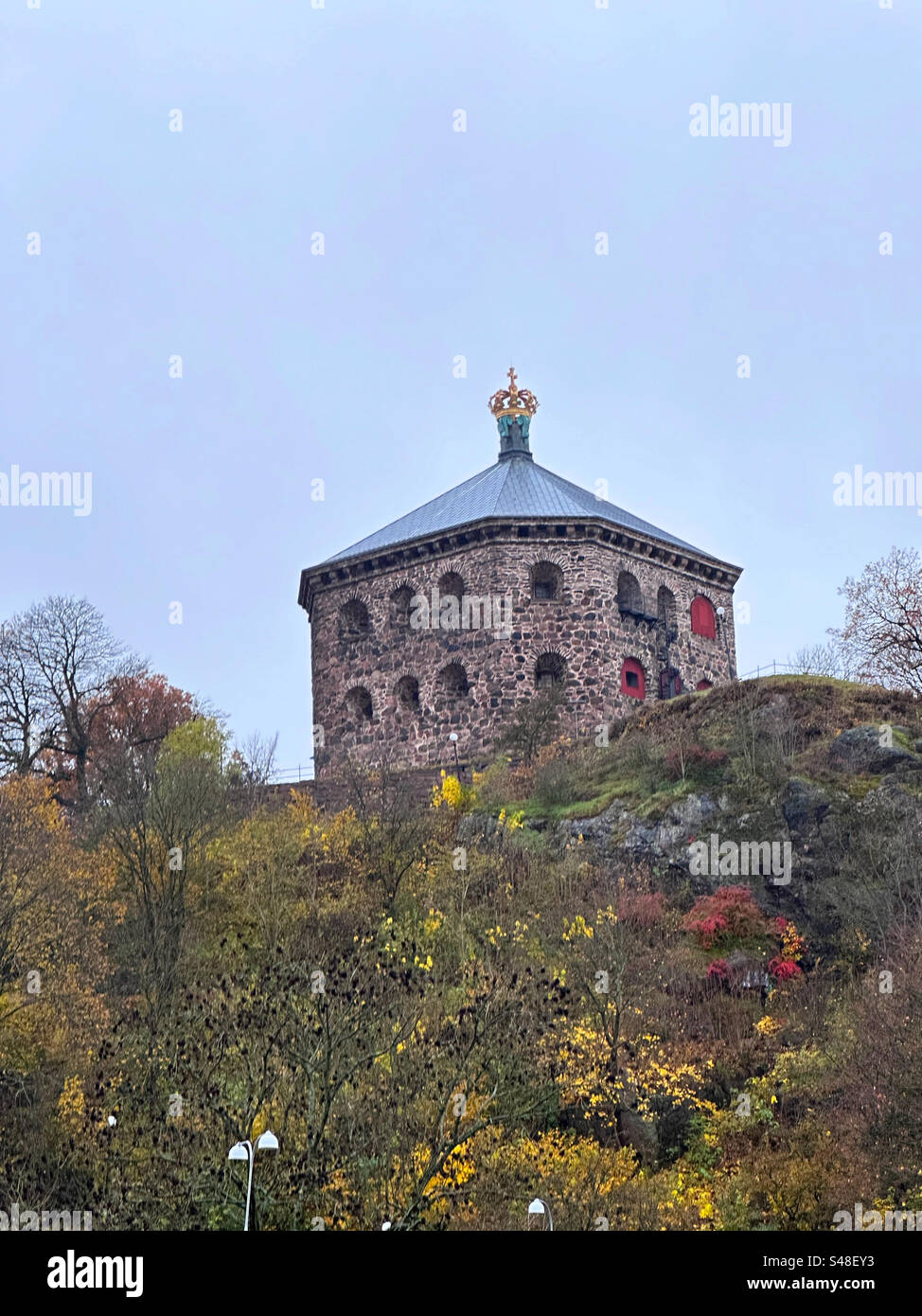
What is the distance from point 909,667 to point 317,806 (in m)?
19.3

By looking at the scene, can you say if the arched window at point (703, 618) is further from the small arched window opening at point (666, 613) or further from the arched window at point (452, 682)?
the arched window at point (452, 682)

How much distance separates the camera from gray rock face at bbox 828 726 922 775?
38844 mm

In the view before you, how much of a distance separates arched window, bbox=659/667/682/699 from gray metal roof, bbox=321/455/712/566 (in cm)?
461

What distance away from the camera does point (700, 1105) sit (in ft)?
93.5

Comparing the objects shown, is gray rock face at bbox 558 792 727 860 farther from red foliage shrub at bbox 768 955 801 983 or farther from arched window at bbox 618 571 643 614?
arched window at bbox 618 571 643 614

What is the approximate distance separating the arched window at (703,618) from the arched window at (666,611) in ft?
3.89

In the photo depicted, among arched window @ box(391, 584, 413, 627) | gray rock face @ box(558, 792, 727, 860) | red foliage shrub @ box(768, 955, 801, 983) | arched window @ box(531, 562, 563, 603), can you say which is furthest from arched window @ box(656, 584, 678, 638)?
red foliage shrub @ box(768, 955, 801, 983)

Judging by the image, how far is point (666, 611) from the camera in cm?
5453

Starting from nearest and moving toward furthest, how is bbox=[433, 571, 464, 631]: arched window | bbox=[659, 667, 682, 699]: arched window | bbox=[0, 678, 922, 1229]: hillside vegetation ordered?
bbox=[0, 678, 922, 1229]: hillside vegetation → bbox=[433, 571, 464, 631]: arched window → bbox=[659, 667, 682, 699]: arched window

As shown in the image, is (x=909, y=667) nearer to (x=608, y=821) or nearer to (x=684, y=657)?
(x=684, y=657)

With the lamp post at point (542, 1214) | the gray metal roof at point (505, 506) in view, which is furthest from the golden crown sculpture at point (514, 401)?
the lamp post at point (542, 1214)

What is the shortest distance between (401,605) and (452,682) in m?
3.35

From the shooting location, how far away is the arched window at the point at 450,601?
171 ft

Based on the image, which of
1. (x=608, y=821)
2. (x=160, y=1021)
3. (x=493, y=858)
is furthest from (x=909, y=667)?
(x=160, y=1021)
